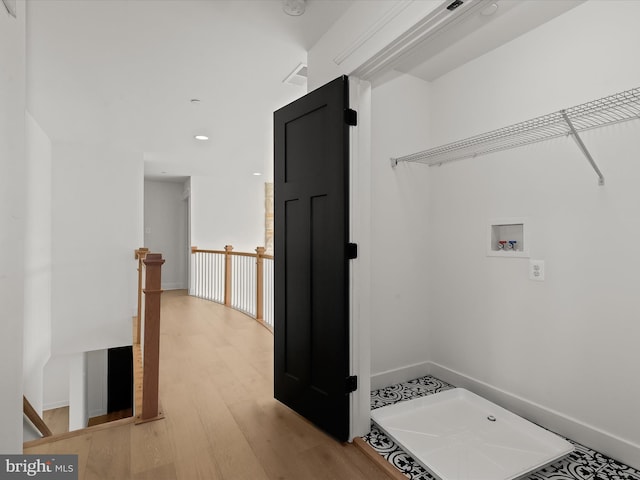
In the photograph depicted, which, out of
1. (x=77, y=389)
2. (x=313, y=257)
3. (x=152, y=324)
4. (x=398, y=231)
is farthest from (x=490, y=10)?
(x=77, y=389)

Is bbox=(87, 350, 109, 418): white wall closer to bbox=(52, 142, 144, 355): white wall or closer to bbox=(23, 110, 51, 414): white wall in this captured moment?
bbox=(52, 142, 144, 355): white wall

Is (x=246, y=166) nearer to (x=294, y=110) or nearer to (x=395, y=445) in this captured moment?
(x=294, y=110)

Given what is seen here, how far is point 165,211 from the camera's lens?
749cm

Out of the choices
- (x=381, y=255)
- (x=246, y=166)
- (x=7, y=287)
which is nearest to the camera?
(x=7, y=287)

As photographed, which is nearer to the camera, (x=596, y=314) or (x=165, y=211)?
(x=596, y=314)

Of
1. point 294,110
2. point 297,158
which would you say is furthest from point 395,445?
point 294,110

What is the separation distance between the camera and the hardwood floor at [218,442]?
1.66 meters

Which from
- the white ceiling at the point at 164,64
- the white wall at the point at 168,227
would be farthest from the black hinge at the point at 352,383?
the white wall at the point at 168,227

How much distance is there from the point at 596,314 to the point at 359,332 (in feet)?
4.20

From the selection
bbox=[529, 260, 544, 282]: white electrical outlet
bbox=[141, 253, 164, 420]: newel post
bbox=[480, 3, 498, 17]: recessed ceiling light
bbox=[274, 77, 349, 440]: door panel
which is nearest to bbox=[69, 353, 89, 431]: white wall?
bbox=[141, 253, 164, 420]: newel post

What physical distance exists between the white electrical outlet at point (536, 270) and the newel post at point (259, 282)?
312cm

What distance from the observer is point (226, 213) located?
7.18 m

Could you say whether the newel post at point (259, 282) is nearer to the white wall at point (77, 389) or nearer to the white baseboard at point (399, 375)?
the white baseboard at point (399, 375)

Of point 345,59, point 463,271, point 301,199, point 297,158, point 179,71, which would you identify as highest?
point 179,71
